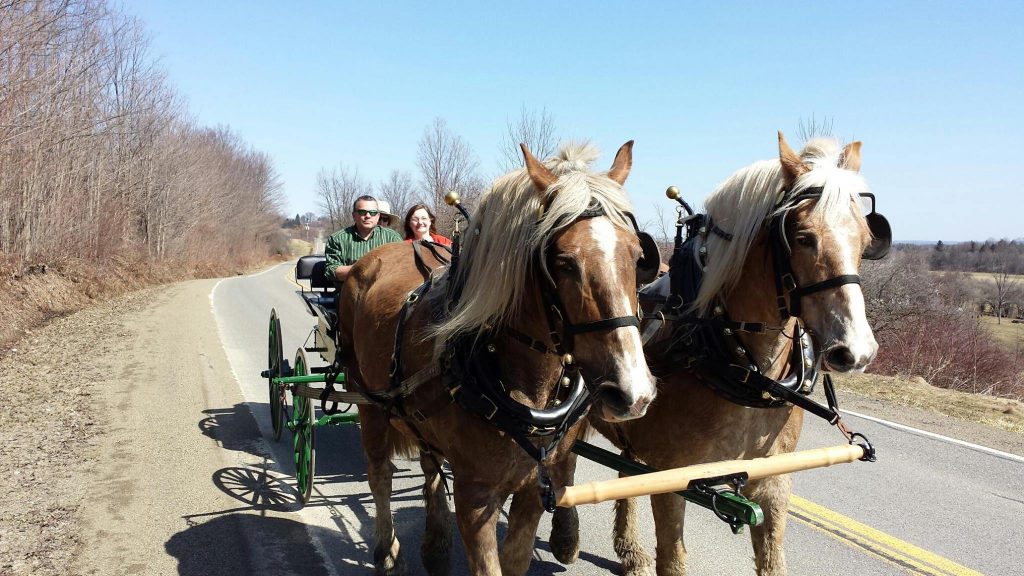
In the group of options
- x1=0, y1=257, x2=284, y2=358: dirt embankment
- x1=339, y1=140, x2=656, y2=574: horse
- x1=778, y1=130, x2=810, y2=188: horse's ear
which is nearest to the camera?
x1=339, y1=140, x2=656, y2=574: horse

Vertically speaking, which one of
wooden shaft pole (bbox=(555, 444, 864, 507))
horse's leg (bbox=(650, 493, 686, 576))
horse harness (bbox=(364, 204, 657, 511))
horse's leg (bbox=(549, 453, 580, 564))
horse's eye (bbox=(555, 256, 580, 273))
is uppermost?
horse's eye (bbox=(555, 256, 580, 273))

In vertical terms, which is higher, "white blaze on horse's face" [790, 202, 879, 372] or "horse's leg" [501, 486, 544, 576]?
"white blaze on horse's face" [790, 202, 879, 372]

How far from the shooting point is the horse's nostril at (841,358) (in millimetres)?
2422

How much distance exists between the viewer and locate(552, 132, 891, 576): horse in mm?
2656

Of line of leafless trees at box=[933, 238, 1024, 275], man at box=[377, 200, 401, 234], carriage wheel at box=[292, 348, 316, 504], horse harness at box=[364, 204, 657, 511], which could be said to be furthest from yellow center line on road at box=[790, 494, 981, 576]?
line of leafless trees at box=[933, 238, 1024, 275]

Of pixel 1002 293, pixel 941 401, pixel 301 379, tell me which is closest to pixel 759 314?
pixel 301 379

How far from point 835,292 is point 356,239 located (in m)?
4.22

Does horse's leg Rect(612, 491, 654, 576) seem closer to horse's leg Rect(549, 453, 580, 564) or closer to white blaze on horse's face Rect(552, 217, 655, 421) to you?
horse's leg Rect(549, 453, 580, 564)

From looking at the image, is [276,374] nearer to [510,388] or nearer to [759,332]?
[510,388]

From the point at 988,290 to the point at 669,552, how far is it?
47150 mm

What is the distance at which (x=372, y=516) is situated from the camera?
5.04m

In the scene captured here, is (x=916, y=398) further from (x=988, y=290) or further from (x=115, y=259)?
(x=988, y=290)

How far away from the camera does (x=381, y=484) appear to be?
426cm

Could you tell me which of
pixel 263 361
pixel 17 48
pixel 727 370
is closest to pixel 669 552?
pixel 727 370
